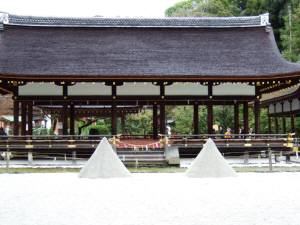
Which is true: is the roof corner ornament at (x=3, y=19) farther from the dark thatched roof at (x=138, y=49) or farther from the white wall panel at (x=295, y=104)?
the white wall panel at (x=295, y=104)

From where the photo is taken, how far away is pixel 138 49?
24734 mm

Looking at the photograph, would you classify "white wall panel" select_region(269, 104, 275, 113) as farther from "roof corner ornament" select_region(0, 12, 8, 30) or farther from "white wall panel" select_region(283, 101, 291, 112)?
"roof corner ornament" select_region(0, 12, 8, 30)

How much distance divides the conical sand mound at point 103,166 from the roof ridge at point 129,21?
11.8m

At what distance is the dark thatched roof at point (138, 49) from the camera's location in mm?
22609

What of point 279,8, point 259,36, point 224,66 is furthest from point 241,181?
point 279,8

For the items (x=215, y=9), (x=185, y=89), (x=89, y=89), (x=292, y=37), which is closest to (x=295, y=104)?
(x=185, y=89)

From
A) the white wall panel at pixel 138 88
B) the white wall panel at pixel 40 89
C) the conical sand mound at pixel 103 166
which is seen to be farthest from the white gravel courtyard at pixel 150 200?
the white wall panel at pixel 138 88

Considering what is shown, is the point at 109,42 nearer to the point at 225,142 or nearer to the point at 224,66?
the point at 224,66

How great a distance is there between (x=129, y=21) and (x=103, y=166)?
12.6 m

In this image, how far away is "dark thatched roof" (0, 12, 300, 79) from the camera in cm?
2261

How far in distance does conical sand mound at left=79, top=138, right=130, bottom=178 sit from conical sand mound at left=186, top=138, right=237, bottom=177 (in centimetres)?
210

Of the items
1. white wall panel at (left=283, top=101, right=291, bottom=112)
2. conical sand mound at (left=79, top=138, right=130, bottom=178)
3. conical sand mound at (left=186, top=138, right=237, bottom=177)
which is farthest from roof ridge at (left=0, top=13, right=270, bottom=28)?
conical sand mound at (left=186, top=138, right=237, bottom=177)

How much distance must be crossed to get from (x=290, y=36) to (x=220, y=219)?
38767 mm

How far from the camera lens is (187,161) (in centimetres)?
2266
